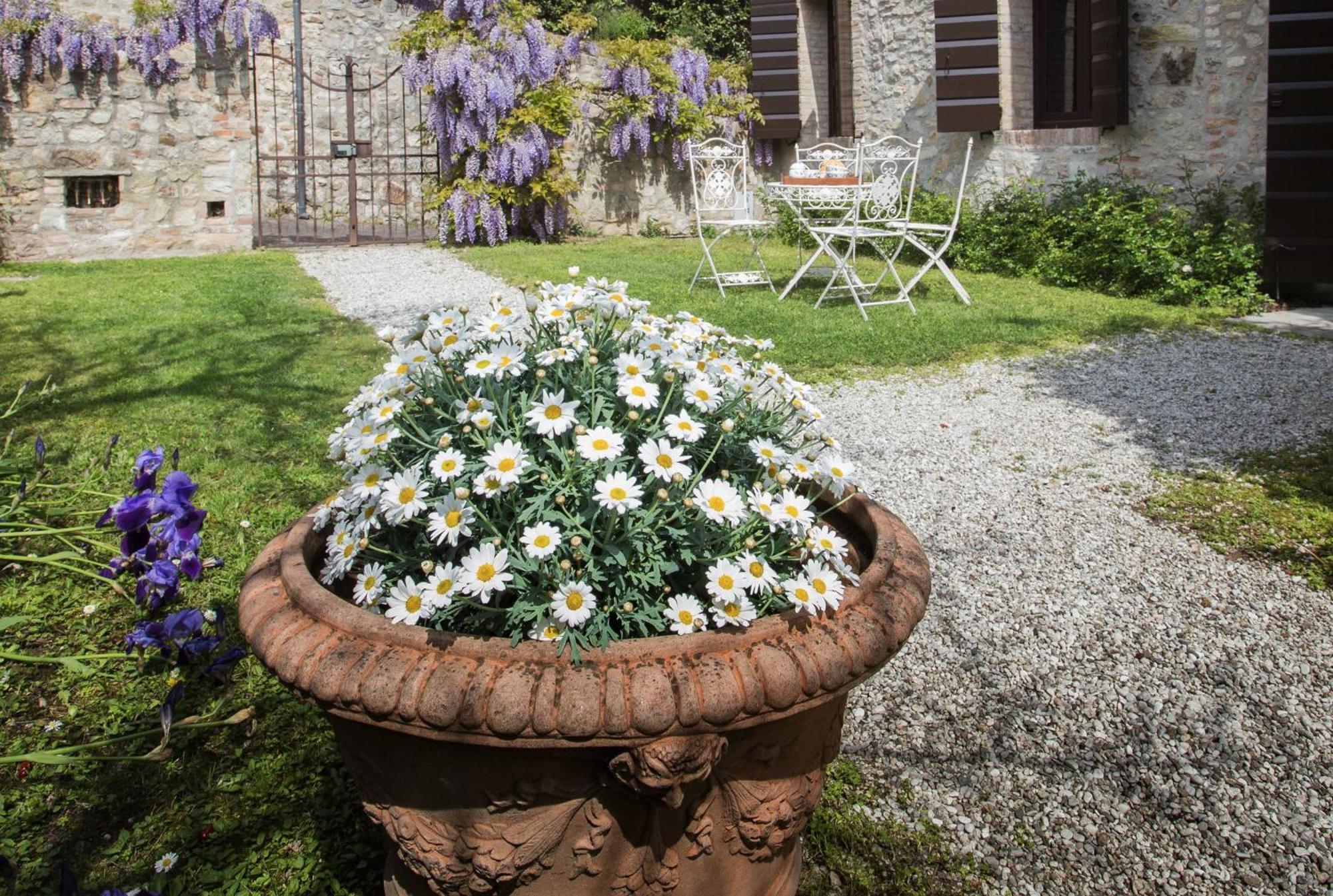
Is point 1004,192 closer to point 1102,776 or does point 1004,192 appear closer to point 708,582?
point 1102,776

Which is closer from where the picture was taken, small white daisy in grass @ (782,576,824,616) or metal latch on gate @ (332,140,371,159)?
small white daisy in grass @ (782,576,824,616)

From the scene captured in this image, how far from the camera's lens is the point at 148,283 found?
24.8 ft

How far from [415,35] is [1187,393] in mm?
8099

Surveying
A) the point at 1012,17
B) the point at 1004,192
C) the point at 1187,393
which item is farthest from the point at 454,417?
the point at 1012,17

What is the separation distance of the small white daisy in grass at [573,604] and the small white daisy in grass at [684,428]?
24 cm

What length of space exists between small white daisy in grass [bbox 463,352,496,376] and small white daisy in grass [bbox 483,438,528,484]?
13 centimetres

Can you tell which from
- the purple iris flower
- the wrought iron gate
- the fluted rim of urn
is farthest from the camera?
the wrought iron gate

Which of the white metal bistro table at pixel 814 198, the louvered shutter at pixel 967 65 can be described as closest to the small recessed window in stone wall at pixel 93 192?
the white metal bistro table at pixel 814 198

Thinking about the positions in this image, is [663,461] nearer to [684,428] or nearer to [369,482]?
[684,428]

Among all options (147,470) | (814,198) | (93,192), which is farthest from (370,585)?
(93,192)

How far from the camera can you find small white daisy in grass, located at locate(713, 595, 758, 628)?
1.27 m

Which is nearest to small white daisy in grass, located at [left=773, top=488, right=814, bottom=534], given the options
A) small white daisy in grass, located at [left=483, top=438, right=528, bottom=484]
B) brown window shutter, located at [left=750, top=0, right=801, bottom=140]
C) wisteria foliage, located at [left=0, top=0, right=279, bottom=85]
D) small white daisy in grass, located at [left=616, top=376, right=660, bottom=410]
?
small white daisy in grass, located at [left=616, top=376, right=660, bottom=410]

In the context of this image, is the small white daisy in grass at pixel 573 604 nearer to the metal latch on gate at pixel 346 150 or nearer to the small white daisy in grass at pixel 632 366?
the small white daisy in grass at pixel 632 366

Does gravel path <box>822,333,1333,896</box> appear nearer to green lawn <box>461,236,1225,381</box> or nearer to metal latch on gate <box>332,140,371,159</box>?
green lawn <box>461,236,1225,381</box>
